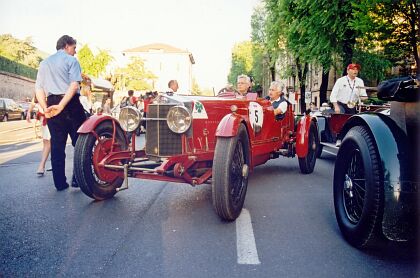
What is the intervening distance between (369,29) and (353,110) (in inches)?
208

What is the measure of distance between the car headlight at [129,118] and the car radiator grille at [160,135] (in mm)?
144

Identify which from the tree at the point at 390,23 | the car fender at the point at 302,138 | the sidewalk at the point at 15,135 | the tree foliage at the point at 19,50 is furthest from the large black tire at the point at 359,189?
the tree foliage at the point at 19,50

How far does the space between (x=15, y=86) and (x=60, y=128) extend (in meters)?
41.5

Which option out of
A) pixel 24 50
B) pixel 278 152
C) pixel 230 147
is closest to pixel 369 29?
pixel 278 152

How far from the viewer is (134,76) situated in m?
54.6

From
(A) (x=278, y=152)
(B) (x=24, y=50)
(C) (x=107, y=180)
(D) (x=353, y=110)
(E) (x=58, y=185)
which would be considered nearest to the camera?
(C) (x=107, y=180)

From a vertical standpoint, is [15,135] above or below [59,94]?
below

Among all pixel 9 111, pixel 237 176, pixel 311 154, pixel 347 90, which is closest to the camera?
pixel 237 176

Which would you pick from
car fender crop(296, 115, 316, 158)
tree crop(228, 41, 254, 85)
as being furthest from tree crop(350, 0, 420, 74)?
tree crop(228, 41, 254, 85)

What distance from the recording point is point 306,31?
1541 cm

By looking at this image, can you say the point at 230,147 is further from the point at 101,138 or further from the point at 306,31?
the point at 306,31

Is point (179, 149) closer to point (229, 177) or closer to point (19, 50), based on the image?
point (229, 177)

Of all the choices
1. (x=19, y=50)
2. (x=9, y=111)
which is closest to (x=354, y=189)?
(x=9, y=111)

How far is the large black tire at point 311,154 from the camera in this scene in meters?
6.65
